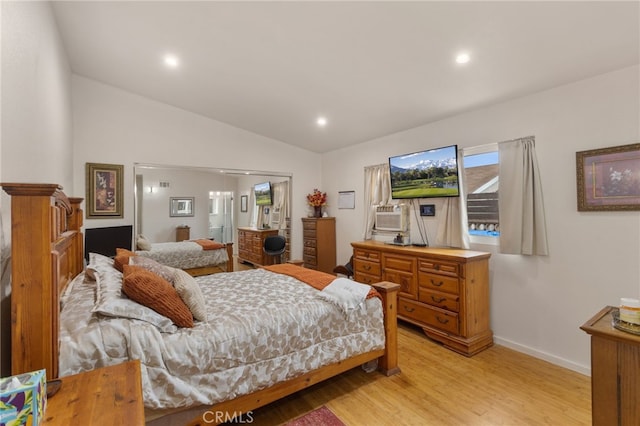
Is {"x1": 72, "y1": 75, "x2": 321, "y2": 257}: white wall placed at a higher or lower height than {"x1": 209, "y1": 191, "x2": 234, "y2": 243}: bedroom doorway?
higher

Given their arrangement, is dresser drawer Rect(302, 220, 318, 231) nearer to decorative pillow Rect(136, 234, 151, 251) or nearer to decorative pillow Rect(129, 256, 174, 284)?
decorative pillow Rect(136, 234, 151, 251)

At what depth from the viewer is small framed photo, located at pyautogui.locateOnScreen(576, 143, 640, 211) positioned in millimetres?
2219

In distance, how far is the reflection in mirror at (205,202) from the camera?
3.98m

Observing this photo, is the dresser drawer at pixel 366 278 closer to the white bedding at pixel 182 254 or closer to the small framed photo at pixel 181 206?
the white bedding at pixel 182 254

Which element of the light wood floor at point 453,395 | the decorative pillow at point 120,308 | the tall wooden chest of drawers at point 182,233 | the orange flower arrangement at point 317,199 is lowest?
the light wood floor at point 453,395

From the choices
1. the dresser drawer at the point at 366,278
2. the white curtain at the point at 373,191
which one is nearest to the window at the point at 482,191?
the white curtain at the point at 373,191

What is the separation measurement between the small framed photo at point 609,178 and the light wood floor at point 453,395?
4.77ft

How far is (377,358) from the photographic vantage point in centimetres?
247

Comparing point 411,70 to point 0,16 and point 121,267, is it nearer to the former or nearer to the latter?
point 0,16

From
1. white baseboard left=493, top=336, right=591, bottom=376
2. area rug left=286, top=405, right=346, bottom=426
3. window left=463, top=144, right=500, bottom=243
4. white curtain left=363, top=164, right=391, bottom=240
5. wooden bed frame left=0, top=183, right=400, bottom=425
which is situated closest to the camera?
wooden bed frame left=0, top=183, right=400, bottom=425

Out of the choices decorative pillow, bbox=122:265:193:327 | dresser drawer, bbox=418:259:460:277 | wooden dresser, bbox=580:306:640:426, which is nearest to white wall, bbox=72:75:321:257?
decorative pillow, bbox=122:265:193:327

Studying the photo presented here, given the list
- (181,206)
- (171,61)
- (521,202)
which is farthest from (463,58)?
(181,206)

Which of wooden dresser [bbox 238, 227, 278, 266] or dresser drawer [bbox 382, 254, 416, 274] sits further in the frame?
wooden dresser [bbox 238, 227, 278, 266]

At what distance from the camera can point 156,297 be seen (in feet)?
5.38
